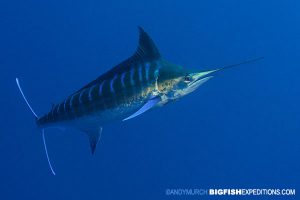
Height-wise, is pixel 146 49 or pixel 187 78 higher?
pixel 146 49

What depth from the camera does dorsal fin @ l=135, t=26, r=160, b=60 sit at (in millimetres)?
2941

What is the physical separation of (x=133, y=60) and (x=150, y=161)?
716 centimetres

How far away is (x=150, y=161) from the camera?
986 cm

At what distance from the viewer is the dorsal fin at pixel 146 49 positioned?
2.94m

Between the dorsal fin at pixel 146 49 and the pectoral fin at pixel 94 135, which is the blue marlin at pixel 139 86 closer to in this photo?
the dorsal fin at pixel 146 49

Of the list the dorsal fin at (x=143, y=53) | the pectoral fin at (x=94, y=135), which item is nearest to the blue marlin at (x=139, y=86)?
the dorsal fin at (x=143, y=53)

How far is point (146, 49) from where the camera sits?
9.68ft

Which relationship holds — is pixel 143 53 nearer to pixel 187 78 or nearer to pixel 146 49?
pixel 146 49

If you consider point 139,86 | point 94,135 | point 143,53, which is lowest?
point 94,135

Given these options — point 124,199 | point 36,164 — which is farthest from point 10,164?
point 124,199

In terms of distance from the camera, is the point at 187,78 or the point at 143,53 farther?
the point at 143,53

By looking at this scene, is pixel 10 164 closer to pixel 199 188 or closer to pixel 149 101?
pixel 199 188

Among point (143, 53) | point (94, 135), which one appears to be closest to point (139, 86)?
point (143, 53)

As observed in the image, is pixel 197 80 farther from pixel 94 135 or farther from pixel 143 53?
pixel 94 135
